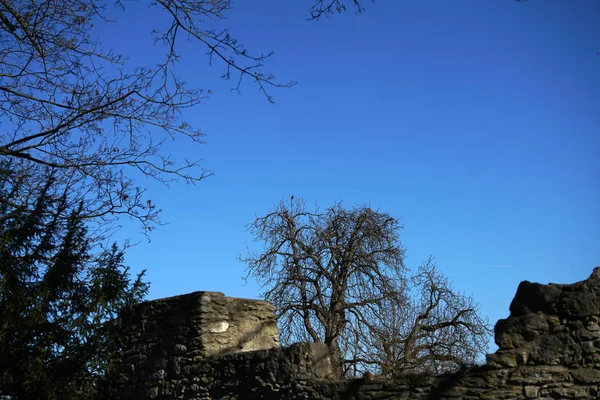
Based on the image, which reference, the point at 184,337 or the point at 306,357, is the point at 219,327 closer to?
the point at 184,337

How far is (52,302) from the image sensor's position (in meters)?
9.29

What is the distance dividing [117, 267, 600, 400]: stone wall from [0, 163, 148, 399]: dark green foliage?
0.46 meters

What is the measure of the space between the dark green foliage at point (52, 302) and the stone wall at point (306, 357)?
1.49 ft

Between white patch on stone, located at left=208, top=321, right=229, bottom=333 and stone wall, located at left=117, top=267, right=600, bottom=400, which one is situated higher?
white patch on stone, located at left=208, top=321, right=229, bottom=333

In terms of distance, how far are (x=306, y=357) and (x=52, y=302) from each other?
422 cm

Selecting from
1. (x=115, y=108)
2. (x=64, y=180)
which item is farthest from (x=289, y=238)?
(x=115, y=108)

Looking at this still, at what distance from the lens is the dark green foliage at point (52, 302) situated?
873 cm

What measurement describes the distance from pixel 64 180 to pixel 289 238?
8319 mm

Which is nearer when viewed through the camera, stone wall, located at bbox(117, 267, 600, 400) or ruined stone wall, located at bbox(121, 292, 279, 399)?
stone wall, located at bbox(117, 267, 600, 400)

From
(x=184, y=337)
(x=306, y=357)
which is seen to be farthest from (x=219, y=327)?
(x=306, y=357)

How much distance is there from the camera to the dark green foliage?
28.7 ft

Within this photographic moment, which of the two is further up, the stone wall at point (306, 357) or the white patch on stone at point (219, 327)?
the white patch on stone at point (219, 327)

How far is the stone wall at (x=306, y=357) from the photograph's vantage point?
5.75 meters

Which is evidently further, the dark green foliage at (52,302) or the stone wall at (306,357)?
the dark green foliage at (52,302)
